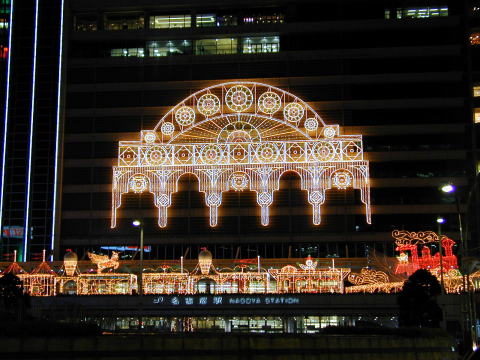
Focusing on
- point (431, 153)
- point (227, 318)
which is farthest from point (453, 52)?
point (227, 318)

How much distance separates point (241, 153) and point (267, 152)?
3763 mm

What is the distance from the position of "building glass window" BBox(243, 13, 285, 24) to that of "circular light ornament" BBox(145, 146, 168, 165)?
2232cm

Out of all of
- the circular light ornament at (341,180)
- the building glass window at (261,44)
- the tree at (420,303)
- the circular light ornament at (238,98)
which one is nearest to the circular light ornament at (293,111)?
the circular light ornament at (238,98)

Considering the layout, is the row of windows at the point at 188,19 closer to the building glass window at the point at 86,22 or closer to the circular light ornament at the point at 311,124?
the building glass window at the point at 86,22

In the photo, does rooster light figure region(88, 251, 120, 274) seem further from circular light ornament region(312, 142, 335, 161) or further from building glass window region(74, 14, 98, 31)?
building glass window region(74, 14, 98, 31)

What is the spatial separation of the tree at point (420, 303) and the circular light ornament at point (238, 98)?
3954 centimetres

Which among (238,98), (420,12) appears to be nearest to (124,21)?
(238,98)

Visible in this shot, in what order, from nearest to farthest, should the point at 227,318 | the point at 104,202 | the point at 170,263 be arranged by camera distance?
the point at 227,318 < the point at 170,263 < the point at 104,202

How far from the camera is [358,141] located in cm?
8794

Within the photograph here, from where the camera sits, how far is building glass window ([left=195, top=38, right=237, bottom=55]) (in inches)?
3767

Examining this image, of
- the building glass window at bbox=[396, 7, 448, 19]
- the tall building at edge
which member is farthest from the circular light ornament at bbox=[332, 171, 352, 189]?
the building glass window at bbox=[396, 7, 448, 19]

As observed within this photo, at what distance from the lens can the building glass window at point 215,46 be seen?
95688 mm

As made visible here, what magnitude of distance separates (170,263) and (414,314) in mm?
41790

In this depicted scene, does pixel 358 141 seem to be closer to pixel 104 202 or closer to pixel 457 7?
pixel 457 7
